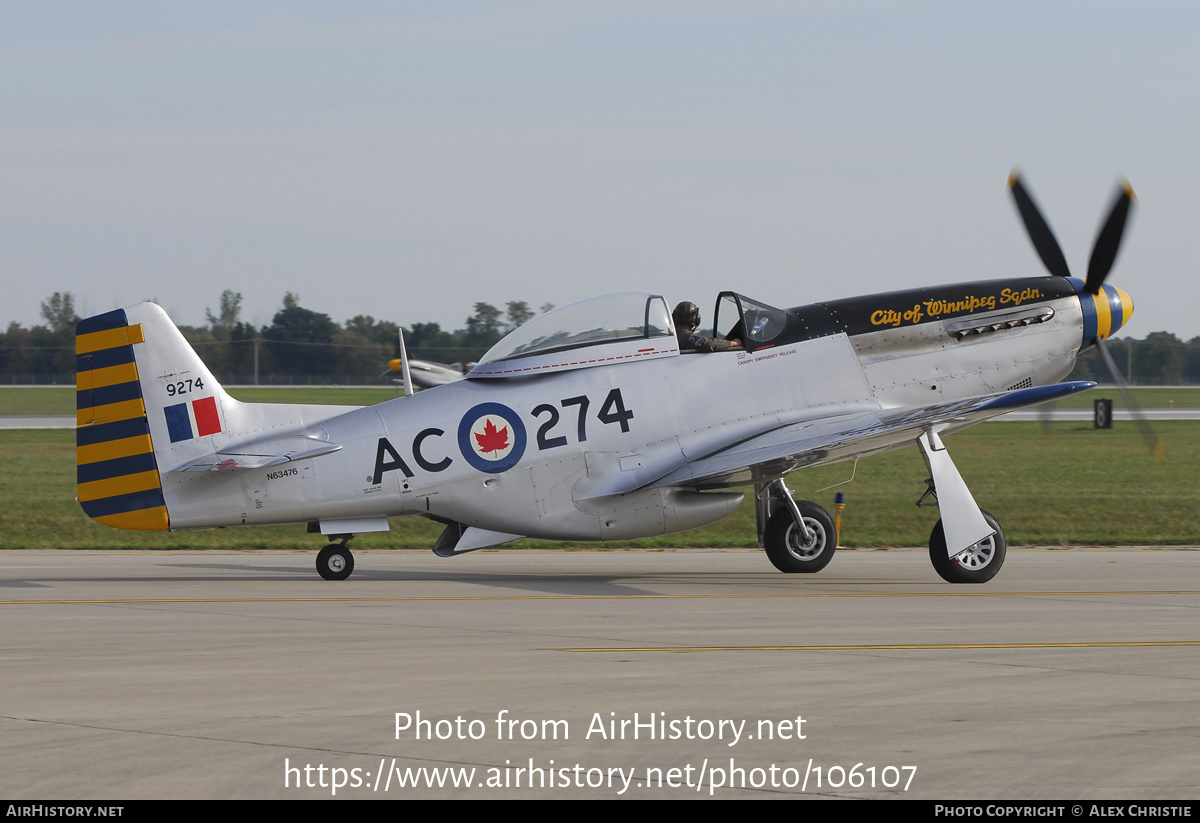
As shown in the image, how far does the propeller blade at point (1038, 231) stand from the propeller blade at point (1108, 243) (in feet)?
2.36

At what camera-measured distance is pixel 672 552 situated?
1872 cm

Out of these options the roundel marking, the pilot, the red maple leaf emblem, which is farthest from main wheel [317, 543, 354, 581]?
the pilot

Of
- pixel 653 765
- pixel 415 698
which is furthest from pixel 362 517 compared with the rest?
pixel 653 765

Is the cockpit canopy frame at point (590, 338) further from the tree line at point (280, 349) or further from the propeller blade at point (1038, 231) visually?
the tree line at point (280, 349)

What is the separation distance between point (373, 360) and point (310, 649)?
89.5 meters

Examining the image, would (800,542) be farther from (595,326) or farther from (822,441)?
(595,326)

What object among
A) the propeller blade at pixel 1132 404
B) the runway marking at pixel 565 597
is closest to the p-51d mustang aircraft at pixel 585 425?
the runway marking at pixel 565 597

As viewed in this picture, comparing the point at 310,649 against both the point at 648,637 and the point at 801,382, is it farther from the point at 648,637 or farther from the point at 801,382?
the point at 801,382

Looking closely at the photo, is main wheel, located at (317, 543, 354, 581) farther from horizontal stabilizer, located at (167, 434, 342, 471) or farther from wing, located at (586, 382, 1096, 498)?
wing, located at (586, 382, 1096, 498)

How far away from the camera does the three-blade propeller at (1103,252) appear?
14.6 meters

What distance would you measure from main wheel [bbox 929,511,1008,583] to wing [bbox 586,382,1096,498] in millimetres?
1225

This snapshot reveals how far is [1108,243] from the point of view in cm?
1512

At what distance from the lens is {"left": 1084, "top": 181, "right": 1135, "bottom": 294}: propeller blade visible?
15.1 metres

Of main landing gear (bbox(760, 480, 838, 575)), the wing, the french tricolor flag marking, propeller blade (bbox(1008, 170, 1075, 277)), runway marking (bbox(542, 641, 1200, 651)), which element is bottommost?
runway marking (bbox(542, 641, 1200, 651))
